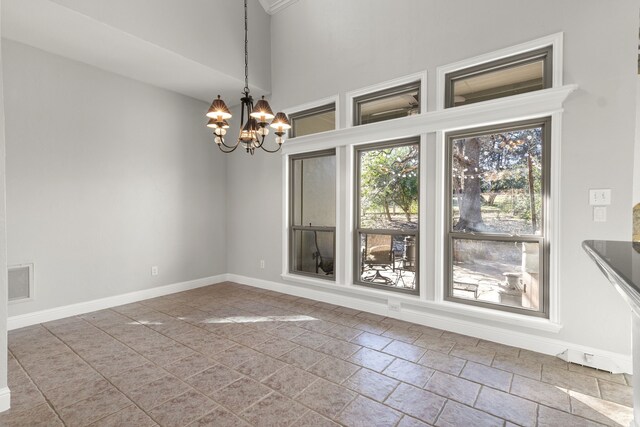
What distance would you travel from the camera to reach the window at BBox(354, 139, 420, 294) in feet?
12.0

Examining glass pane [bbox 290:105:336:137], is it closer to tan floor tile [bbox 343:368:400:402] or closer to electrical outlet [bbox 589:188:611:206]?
electrical outlet [bbox 589:188:611:206]

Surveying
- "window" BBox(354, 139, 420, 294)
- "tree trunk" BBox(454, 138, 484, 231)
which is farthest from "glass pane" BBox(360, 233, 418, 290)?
"tree trunk" BBox(454, 138, 484, 231)

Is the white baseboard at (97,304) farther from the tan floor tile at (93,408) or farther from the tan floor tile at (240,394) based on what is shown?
the tan floor tile at (240,394)

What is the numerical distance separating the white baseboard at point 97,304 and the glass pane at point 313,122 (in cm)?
291

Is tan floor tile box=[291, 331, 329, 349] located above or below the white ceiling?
below

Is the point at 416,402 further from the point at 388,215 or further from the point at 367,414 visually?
the point at 388,215

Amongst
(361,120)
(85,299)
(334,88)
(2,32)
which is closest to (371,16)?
(334,88)

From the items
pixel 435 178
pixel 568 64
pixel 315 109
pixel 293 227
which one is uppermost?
pixel 315 109

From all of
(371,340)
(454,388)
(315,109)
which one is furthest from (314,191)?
(454,388)

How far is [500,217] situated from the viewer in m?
3.08

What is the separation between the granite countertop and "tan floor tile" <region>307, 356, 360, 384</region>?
182 cm

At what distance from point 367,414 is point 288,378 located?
69 centimetres

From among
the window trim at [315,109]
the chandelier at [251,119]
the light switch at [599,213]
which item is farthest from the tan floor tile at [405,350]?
the window trim at [315,109]

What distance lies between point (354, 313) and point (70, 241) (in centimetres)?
357
